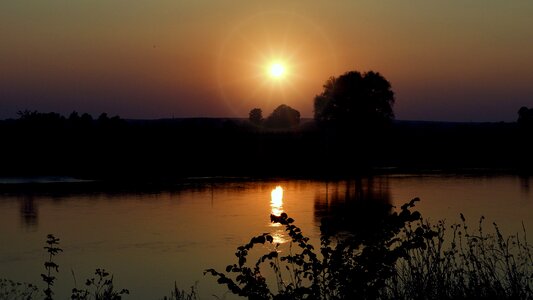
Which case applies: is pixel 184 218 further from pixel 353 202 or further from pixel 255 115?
pixel 255 115

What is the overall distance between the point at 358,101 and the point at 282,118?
2540 inches

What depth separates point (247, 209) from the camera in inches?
1809

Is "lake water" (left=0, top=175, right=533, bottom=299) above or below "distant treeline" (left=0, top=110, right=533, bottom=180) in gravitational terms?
below

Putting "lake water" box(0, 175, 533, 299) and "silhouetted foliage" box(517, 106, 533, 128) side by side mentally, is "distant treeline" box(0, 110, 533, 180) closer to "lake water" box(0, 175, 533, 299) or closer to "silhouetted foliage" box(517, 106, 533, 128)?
"silhouetted foliage" box(517, 106, 533, 128)

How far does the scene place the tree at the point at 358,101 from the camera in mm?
116875

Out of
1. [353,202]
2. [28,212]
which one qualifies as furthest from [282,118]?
[28,212]

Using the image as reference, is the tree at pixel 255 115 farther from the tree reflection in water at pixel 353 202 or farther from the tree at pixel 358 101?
the tree reflection in water at pixel 353 202

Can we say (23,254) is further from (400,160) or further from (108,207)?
(400,160)

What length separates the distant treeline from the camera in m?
87.2

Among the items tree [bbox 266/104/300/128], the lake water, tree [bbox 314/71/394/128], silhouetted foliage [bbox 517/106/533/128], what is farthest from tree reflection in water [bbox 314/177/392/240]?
tree [bbox 266/104/300/128]

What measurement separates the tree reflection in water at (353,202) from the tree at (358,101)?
139 ft

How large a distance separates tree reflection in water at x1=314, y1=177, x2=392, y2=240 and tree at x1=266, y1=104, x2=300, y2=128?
105936mm

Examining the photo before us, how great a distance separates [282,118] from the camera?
18125 centimetres

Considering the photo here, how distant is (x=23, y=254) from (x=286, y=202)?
24.0 meters
